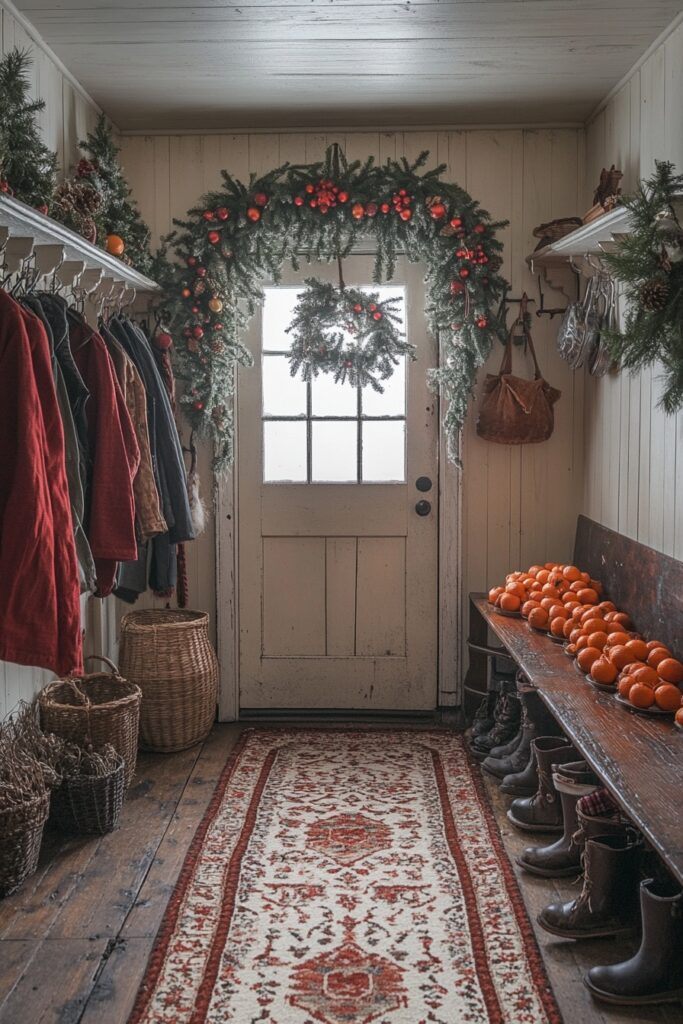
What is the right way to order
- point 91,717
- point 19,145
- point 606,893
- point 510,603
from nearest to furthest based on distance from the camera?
point 606,893
point 19,145
point 91,717
point 510,603

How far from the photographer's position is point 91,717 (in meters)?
3.38

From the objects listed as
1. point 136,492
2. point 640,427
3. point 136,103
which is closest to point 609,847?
point 640,427

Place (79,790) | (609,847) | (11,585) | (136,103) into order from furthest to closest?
(136,103)
(79,790)
(609,847)
(11,585)

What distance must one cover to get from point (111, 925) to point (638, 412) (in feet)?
7.74

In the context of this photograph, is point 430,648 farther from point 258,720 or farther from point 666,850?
point 666,850

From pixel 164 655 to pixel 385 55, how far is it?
2.34 m

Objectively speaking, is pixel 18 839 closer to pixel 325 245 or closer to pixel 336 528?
pixel 336 528

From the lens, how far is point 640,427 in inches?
140

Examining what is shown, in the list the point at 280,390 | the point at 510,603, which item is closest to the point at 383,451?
the point at 280,390

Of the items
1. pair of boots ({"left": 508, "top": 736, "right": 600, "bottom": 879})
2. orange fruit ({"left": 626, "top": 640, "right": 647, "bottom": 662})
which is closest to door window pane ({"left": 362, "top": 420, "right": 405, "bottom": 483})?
pair of boots ({"left": 508, "top": 736, "right": 600, "bottom": 879})

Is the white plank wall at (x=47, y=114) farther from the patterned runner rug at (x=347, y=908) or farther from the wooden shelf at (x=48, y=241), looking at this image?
the patterned runner rug at (x=347, y=908)

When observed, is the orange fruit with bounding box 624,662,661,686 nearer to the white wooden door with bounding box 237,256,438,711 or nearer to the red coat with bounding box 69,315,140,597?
the red coat with bounding box 69,315,140,597

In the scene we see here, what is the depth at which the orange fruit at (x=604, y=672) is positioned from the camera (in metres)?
2.86

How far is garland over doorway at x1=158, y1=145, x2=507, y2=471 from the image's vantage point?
164 inches
